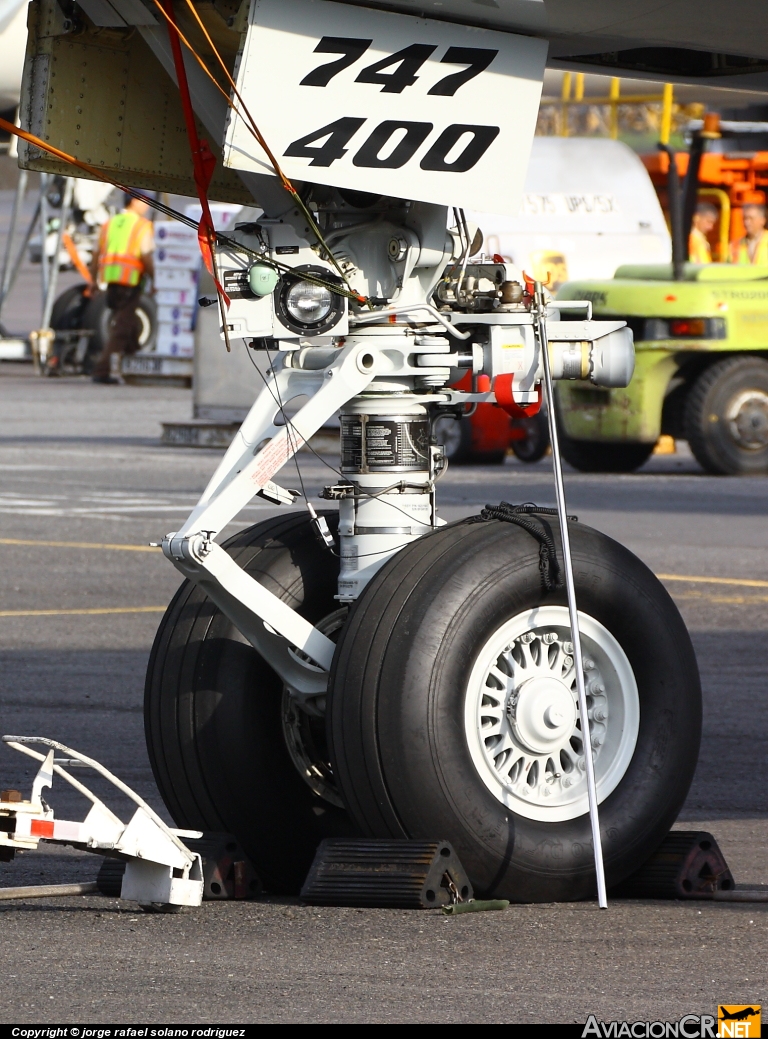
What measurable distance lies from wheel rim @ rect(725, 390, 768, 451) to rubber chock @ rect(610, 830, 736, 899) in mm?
12785

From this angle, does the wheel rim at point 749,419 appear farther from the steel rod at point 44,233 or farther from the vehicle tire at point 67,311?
the vehicle tire at point 67,311

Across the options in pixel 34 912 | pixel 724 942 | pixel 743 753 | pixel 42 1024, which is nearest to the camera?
pixel 42 1024

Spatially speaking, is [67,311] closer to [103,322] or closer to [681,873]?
[103,322]

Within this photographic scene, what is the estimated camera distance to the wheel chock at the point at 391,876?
5336 millimetres

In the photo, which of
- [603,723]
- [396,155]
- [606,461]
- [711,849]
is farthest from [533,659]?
[606,461]

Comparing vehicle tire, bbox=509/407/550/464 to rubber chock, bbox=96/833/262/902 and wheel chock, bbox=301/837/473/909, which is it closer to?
rubber chock, bbox=96/833/262/902

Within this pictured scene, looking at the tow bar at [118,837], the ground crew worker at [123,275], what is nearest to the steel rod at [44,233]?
the ground crew worker at [123,275]

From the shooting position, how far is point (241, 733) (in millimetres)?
5812

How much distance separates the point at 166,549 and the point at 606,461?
1385cm

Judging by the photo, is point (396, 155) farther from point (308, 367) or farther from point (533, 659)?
point (533, 659)

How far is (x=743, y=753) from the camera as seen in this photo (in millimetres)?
8172

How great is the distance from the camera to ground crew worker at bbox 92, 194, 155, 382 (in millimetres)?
30984

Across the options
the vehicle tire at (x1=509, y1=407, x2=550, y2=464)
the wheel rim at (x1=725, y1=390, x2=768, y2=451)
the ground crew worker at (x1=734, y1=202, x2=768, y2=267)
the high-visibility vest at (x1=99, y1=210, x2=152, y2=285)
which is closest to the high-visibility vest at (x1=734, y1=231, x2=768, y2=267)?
the ground crew worker at (x1=734, y1=202, x2=768, y2=267)

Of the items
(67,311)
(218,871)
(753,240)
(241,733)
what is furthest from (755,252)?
(218,871)
